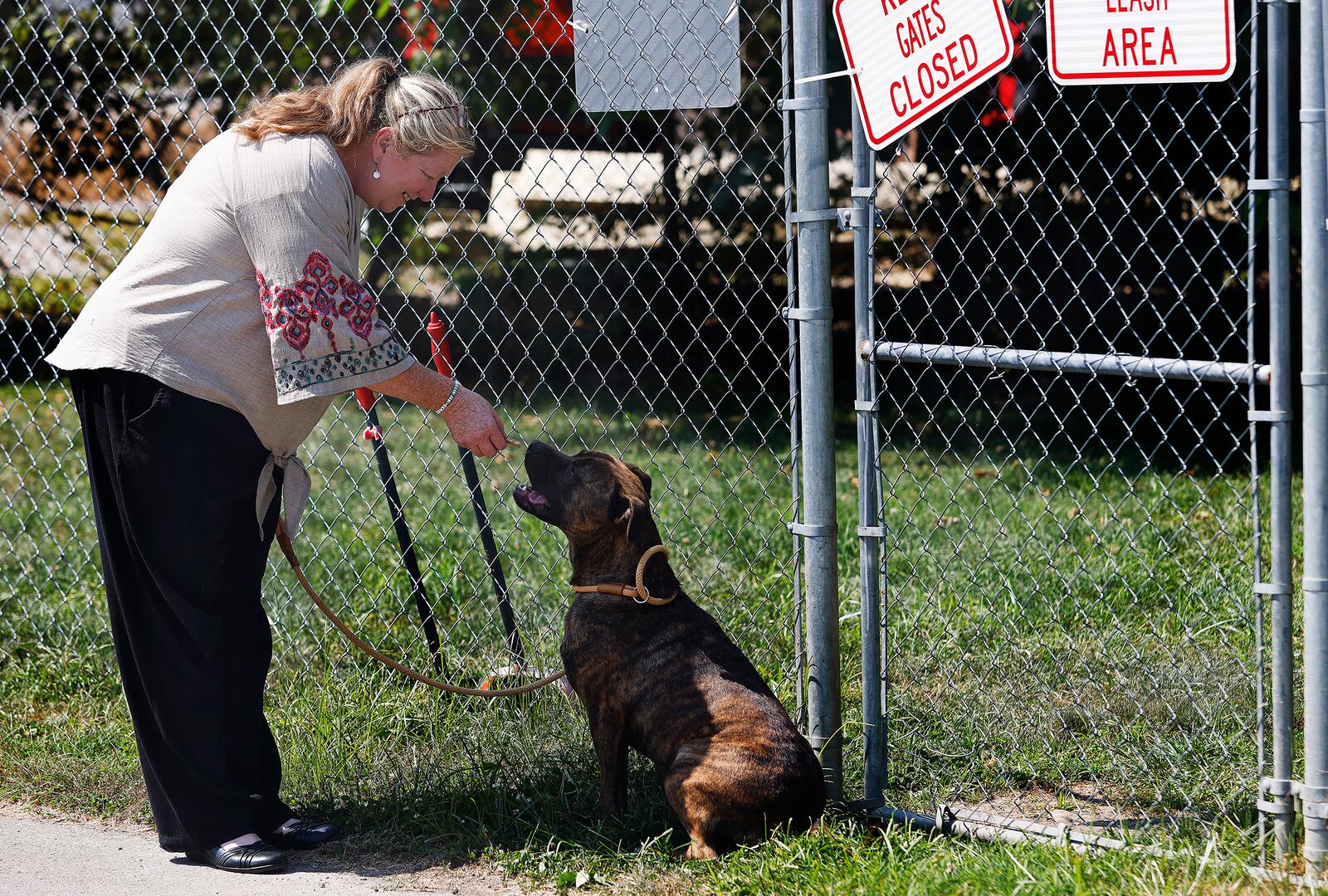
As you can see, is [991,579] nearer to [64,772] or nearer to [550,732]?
[550,732]

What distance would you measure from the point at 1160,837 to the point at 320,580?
349 cm

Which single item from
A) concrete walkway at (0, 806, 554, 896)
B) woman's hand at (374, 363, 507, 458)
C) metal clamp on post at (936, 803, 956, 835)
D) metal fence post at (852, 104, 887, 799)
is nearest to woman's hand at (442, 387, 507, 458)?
woman's hand at (374, 363, 507, 458)

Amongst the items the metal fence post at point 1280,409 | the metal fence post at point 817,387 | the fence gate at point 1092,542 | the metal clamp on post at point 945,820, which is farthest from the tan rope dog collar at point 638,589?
the metal fence post at point 1280,409

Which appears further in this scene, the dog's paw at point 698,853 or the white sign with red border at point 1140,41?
the dog's paw at point 698,853

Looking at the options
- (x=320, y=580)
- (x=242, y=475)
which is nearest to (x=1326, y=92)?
(x=242, y=475)

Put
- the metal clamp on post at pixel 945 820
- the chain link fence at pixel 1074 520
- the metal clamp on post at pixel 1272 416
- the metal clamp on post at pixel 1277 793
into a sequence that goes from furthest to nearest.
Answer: the chain link fence at pixel 1074 520, the metal clamp on post at pixel 945 820, the metal clamp on post at pixel 1277 793, the metal clamp on post at pixel 1272 416

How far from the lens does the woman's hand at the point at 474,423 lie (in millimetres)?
3055

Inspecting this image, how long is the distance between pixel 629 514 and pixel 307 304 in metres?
0.95

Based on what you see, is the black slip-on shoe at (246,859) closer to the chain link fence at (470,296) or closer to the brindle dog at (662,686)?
the brindle dog at (662,686)

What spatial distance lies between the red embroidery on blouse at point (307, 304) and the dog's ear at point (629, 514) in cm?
81

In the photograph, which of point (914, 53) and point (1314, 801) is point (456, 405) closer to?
point (914, 53)

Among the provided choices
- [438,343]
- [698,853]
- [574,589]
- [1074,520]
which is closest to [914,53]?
[438,343]

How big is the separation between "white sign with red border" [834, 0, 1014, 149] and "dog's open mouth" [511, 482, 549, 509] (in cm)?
123

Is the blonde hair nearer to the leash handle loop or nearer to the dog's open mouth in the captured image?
the dog's open mouth
